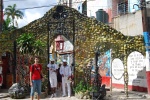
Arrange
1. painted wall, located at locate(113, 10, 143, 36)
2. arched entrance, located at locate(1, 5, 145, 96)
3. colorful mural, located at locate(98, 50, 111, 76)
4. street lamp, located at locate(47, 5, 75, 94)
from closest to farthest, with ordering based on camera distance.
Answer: street lamp, located at locate(47, 5, 75, 94), arched entrance, located at locate(1, 5, 145, 96), painted wall, located at locate(113, 10, 143, 36), colorful mural, located at locate(98, 50, 111, 76)

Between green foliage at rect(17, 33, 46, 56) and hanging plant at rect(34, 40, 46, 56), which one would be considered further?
hanging plant at rect(34, 40, 46, 56)

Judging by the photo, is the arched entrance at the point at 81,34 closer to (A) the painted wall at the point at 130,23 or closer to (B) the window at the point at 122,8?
(A) the painted wall at the point at 130,23

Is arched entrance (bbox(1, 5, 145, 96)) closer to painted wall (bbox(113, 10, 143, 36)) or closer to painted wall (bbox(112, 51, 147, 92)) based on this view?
painted wall (bbox(112, 51, 147, 92))

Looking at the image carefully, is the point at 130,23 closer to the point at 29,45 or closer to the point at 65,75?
the point at 65,75

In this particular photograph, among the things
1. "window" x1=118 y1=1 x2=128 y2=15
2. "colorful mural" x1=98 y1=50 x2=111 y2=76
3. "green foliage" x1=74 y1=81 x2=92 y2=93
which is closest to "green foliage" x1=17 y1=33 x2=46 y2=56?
"green foliage" x1=74 y1=81 x2=92 y2=93

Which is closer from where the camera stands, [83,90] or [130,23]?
[83,90]

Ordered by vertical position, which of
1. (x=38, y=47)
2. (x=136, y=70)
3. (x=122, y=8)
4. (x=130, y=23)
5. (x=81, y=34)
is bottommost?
(x=136, y=70)

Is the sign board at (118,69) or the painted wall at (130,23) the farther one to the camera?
the painted wall at (130,23)

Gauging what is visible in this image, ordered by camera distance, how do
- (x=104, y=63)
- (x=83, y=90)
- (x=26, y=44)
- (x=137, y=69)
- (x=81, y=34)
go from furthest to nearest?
(x=104, y=63) → (x=137, y=69) → (x=81, y=34) → (x=26, y=44) → (x=83, y=90)

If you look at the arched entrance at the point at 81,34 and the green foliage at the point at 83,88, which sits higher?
the arched entrance at the point at 81,34

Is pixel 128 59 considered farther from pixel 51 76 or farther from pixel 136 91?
pixel 51 76

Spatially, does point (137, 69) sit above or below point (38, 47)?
below

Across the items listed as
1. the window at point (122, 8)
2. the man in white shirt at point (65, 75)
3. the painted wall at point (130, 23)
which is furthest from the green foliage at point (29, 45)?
the window at point (122, 8)

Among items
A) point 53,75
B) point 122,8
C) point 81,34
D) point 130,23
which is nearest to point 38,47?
point 53,75
